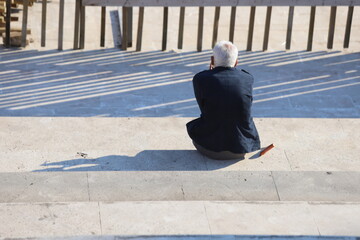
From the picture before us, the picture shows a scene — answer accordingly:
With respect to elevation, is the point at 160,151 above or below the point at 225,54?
below

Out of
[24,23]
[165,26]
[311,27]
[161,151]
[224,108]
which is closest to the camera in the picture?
[224,108]

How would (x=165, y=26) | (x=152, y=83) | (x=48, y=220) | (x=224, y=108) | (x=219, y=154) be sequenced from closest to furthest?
1. (x=48, y=220)
2. (x=224, y=108)
3. (x=219, y=154)
4. (x=152, y=83)
5. (x=165, y=26)

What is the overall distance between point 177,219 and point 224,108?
1.20 m

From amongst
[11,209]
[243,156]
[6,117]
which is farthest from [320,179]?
[6,117]

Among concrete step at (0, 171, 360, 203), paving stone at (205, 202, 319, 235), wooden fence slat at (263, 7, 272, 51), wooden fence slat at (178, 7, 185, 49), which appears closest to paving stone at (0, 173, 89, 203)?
concrete step at (0, 171, 360, 203)

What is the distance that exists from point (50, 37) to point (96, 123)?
8.07ft

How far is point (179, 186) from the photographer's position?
6.65 m

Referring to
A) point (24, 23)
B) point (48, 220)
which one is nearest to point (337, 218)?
point (48, 220)

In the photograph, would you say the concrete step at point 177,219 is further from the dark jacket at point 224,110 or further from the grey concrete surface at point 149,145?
the dark jacket at point 224,110

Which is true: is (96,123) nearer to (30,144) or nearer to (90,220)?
(30,144)

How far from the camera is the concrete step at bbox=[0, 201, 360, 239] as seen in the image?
236 inches

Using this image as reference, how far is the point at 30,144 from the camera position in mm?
7289

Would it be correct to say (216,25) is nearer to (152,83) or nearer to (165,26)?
(165,26)

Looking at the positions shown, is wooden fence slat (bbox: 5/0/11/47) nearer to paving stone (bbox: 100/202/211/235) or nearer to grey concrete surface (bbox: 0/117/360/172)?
grey concrete surface (bbox: 0/117/360/172)
